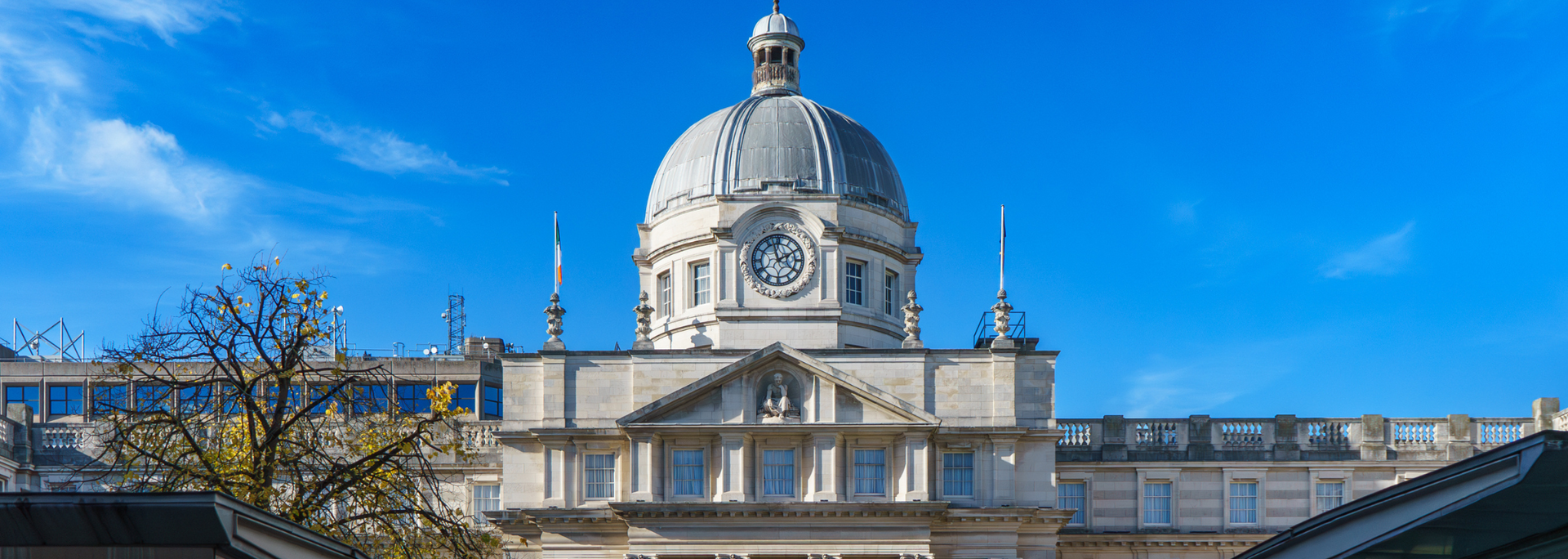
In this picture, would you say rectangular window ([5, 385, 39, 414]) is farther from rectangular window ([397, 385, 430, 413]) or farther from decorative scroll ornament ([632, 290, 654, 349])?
decorative scroll ornament ([632, 290, 654, 349])

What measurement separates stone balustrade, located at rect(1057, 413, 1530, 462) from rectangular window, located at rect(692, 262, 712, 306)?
1266 cm

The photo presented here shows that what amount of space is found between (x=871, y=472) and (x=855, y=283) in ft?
30.0

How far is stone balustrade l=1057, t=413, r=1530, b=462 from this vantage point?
172 feet

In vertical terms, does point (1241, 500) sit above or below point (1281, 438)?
below

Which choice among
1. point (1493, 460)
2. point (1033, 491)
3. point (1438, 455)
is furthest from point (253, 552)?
point (1438, 455)

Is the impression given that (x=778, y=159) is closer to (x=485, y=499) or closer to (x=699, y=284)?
(x=699, y=284)

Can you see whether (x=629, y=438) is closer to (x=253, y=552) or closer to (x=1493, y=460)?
(x=253, y=552)

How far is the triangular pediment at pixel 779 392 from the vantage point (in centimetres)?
4694

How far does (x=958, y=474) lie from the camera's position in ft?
158

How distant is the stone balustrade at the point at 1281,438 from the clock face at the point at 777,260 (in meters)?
10.2

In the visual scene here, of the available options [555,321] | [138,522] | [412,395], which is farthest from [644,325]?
[138,522]

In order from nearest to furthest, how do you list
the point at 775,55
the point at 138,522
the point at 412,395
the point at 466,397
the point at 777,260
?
the point at 138,522 < the point at 777,260 < the point at 775,55 < the point at 466,397 < the point at 412,395

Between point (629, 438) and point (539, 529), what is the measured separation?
3955 mm

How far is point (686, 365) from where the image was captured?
49094mm
